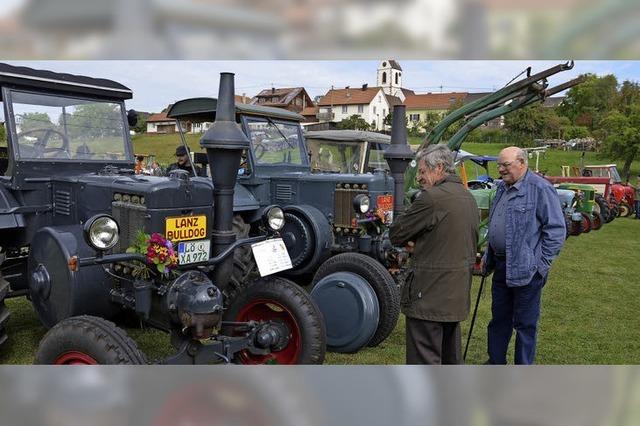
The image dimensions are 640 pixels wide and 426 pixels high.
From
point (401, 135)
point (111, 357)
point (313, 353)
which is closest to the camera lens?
point (111, 357)

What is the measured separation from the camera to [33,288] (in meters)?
3.34

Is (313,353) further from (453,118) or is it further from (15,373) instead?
(453,118)

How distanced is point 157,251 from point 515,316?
6.89 ft

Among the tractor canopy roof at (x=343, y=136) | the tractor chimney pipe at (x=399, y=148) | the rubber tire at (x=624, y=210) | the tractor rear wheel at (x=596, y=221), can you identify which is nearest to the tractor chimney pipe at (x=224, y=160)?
the tractor chimney pipe at (x=399, y=148)

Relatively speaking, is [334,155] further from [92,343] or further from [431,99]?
[92,343]

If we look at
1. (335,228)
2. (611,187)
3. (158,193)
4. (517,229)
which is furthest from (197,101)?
(611,187)

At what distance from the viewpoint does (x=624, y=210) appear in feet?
49.6

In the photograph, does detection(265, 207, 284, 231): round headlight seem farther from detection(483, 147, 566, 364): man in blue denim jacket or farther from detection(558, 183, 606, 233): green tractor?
detection(558, 183, 606, 233): green tractor

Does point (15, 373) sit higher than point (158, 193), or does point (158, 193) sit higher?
point (158, 193)

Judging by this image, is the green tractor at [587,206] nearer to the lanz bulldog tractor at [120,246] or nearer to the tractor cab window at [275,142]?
the tractor cab window at [275,142]

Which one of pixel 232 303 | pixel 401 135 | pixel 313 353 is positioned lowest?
pixel 313 353

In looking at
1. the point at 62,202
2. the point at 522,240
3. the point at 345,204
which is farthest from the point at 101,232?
the point at 345,204

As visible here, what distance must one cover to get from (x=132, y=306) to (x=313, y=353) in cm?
103

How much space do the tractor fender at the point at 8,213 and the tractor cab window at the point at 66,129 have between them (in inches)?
10.9
